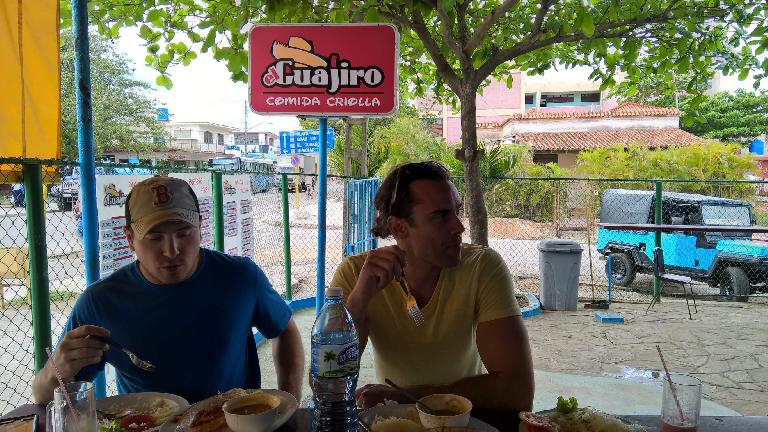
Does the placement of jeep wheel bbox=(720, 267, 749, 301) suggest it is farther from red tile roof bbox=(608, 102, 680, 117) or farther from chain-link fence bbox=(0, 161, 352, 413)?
red tile roof bbox=(608, 102, 680, 117)

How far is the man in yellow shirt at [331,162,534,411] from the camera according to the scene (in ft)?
6.49

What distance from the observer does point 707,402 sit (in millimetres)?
4133

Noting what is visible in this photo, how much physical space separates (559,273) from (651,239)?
9.12 feet

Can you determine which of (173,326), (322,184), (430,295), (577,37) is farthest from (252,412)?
(577,37)

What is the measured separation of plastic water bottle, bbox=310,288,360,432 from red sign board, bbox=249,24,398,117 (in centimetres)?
238

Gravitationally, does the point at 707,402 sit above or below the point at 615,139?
below

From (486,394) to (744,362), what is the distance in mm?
4765

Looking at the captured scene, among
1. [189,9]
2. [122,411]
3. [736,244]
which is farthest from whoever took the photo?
[736,244]

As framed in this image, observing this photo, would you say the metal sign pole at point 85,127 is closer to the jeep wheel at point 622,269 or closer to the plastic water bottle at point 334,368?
Answer: the plastic water bottle at point 334,368

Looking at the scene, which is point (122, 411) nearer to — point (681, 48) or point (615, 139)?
point (681, 48)

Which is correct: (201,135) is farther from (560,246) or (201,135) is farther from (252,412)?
(252,412)

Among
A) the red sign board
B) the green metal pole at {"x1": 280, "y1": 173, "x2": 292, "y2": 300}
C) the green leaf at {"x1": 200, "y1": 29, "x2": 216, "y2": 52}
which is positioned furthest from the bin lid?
the green leaf at {"x1": 200, "y1": 29, "x2": 216, "y2": 52}

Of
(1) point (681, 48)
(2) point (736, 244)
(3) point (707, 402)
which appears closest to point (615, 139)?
(2) point (736, 244)

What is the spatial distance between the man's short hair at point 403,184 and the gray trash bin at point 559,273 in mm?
5397
